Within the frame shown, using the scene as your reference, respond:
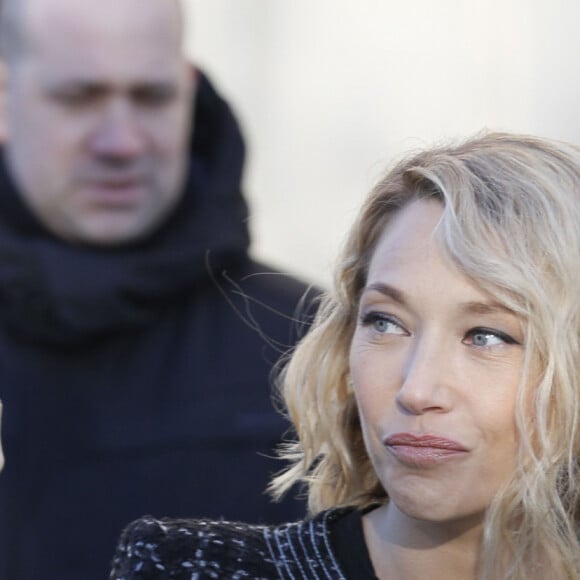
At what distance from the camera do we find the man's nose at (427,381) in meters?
2.01

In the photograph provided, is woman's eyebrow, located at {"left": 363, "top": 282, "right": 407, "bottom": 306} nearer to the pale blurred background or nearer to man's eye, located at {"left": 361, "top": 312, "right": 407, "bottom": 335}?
man's eye, located at {"left": 361, "top": 312, "right": 407, "bottom": 335}

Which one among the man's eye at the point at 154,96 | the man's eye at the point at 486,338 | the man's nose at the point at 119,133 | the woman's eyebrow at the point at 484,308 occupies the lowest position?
the man's nose at the point at 119,133

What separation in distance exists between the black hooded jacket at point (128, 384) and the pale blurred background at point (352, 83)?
1473 millimetres

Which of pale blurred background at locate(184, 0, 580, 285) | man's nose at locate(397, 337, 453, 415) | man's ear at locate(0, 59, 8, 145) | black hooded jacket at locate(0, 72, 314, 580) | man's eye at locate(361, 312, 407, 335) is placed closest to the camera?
man's nose at locate(397, 337, 453, 415)

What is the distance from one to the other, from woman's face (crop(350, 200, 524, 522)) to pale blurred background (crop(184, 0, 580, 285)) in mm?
2430

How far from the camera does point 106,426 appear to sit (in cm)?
293

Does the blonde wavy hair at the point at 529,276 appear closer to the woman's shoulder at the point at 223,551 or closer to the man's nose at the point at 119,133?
the woman's shoulder at the point at 223,551

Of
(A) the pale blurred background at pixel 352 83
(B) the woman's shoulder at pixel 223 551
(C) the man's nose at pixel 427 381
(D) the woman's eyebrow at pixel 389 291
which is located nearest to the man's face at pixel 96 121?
(B) the woman's shoulder at pixel 223 551

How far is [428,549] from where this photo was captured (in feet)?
7.10

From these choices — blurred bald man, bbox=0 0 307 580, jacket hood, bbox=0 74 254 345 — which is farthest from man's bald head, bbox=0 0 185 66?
jacket hood, bbox=0 74 254 345

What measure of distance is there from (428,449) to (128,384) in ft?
3.49

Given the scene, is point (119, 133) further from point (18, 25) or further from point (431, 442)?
point (431, 442)

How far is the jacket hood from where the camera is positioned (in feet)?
9.66

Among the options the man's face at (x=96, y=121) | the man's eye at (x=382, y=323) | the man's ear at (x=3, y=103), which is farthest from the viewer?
the man's ear at (x=3, y=103)
